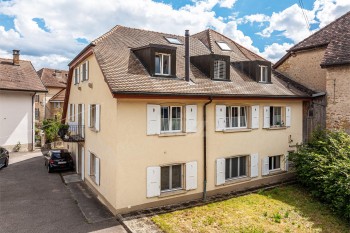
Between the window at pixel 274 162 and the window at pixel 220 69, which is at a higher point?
the window at pixel 220 69

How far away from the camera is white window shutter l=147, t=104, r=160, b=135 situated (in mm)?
12383

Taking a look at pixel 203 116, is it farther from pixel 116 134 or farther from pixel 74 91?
pixel 74 91

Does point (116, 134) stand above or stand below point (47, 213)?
above

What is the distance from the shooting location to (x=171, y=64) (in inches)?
558

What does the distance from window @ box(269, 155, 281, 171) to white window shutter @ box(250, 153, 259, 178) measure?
5.37 feet

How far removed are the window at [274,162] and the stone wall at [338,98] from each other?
4195 mm

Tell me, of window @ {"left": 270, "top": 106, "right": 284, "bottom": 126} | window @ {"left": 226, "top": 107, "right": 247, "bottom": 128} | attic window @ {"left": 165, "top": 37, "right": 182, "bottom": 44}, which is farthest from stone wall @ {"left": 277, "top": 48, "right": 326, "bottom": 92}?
attic window @ {"left": 165, "top": 37, "right": 182, "bottom": 44}

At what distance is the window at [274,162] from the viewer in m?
17.5

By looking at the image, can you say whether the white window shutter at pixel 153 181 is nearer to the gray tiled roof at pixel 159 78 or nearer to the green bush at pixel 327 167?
the gray tiled roof at pixel 159 78

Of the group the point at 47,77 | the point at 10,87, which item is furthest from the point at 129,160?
the point at 47,77

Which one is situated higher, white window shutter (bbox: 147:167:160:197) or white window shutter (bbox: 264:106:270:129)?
white window shutter (bbox: 264:106:270:129)

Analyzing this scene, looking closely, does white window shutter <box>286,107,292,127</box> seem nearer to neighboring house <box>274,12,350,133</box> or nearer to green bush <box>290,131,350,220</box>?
green bush <box>290,131,350,220</box>

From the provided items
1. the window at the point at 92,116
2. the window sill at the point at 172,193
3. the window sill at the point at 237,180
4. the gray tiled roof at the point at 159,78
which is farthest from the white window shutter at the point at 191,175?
the window at the point at 92,116

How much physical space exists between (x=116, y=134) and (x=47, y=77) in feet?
158
